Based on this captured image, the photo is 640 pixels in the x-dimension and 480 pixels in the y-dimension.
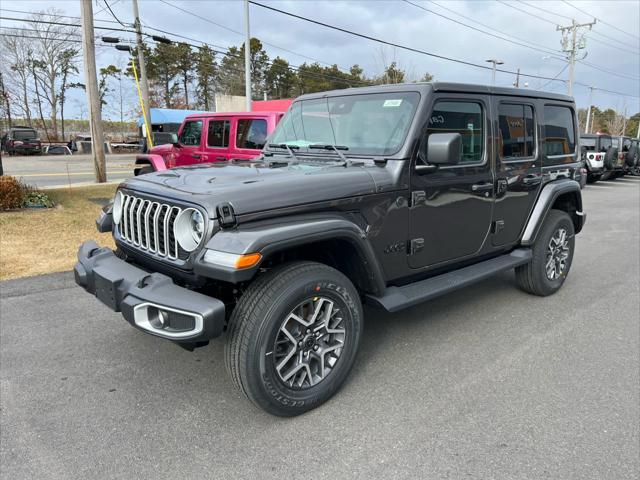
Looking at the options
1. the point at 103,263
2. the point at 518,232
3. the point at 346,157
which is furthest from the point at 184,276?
the point at 518,232

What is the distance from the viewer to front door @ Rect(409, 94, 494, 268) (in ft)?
10.8

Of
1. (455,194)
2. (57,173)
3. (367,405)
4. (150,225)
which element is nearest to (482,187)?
(455,194)

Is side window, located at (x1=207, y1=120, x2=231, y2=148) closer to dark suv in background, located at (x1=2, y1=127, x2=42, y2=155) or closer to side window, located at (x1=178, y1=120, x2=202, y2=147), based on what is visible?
side window, located at (x1=178, y1=120, x2=202, y2=147)

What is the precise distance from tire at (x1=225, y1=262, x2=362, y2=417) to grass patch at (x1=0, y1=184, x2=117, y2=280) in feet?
13.2

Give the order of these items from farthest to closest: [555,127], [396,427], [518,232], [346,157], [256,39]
Answer: [256,39], [555,127], [518,232], [346,157], [396,427]

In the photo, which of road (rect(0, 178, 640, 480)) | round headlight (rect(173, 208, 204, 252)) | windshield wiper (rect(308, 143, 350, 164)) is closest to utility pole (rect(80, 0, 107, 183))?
road (rect(0, 178, 640, 480))

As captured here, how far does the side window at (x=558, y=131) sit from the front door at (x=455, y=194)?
1088mm

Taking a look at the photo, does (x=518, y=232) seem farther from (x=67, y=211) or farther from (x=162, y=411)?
(x=67, y=211)

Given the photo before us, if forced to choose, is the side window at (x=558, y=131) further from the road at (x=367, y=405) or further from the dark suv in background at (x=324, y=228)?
the road at (x=367, y=405)

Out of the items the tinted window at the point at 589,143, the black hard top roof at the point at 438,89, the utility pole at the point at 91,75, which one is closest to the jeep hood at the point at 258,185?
the black hard top roof at the point at 438,89

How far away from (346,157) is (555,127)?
8.46 ft

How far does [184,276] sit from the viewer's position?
8.66 ft

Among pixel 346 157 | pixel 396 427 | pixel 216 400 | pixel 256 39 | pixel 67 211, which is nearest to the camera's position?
pixel 396 427

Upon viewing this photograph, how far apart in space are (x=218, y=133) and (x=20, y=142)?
26798mm
